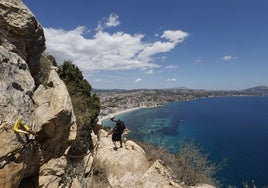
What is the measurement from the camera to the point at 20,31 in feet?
27.7

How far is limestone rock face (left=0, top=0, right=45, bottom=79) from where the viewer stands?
794cm

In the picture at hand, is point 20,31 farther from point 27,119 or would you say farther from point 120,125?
point 120,125

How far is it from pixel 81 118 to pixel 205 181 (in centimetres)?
982

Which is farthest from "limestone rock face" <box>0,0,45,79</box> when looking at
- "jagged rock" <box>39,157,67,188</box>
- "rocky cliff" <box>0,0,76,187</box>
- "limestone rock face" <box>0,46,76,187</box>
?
"jagged rock" <box>39,157,67,188</box>

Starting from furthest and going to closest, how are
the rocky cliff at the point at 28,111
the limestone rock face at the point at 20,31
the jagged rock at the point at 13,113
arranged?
1. the limestone rock face at the point at 20,31
2. the rocky cliff at the point at 28,111
3. the jagged rock at the point at 13,113

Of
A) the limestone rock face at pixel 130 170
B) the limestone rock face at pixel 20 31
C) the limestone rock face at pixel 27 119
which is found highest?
the limestone rock face at pixel 20 31

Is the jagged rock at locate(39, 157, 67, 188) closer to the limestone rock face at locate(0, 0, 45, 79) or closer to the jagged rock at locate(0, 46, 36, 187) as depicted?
the jagged rock at locate(0, 46, 36, 187)

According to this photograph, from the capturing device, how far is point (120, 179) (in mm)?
13406

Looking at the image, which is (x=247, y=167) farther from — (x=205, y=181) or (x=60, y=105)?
(x=60, y=105)

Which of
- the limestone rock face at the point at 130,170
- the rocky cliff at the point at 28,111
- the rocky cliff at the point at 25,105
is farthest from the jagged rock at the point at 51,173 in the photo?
the limestone rock face at the point at 130,170

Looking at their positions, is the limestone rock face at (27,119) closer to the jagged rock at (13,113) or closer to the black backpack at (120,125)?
the jagged rock at (13,113)

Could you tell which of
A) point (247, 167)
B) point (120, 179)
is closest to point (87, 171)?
point (120, 179)

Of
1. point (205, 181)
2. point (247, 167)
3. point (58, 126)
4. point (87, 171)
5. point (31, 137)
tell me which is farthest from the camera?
point (247, 167)

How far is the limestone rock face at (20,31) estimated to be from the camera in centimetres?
794
